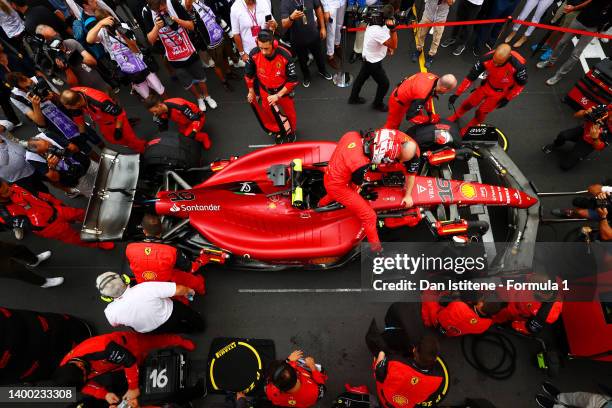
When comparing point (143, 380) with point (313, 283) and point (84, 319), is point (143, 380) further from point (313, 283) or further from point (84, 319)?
point (313, 283)

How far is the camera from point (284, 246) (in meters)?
4.84

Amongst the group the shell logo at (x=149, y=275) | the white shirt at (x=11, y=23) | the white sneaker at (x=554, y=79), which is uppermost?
the white shirt at (x=11, y=23)

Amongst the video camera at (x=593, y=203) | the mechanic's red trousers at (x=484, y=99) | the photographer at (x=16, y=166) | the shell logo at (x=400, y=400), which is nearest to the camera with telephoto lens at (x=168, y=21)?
the photographer at (x=16, y=166)

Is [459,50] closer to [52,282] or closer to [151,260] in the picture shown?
[151,260]

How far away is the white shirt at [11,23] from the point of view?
6.55 meters

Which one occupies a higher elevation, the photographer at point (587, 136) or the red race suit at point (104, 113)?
the red race suit at point (104, 113)

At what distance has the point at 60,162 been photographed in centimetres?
512

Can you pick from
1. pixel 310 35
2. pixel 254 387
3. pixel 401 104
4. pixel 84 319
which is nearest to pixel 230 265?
pixel 254 387

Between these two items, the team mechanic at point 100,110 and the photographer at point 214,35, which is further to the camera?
the photographer at point 214,35

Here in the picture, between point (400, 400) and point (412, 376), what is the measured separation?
350 mm

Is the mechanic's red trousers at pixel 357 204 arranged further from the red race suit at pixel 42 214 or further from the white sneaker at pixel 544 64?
the white sneaker at pixel 544 64

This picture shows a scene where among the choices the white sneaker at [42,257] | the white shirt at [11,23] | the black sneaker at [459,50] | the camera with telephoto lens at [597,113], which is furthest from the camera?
the black sneaker at [459,50]

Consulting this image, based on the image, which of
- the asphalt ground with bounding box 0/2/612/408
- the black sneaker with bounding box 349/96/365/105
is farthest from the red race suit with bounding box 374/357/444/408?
the black sneaker with bounding box 349/96/365/105

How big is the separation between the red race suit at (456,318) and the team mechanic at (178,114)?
177 inches
